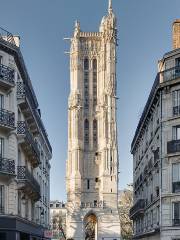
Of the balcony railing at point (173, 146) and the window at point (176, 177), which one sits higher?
the balcony railing at point (173, 146)

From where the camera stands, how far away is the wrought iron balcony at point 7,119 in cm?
3188

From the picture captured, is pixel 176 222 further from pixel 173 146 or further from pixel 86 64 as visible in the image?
pixel 86 64

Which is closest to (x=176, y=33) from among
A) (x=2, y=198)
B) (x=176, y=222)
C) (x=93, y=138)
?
(x=176, y=222)

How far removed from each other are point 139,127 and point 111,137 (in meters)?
70.8

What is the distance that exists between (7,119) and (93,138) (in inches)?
4162

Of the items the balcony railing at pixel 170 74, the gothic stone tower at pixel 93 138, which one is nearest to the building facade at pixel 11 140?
the balcony railing at pixel 170 74

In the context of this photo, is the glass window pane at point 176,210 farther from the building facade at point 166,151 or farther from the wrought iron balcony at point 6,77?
the wrought iron balcony at point 6,77

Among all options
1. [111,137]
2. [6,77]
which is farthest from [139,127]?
[111,137]

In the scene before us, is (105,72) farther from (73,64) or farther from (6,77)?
(6,77)

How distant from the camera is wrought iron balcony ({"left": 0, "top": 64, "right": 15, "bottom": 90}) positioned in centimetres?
3218

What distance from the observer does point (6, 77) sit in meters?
32.7

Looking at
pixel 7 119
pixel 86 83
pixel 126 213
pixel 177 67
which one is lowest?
pixel 126 213

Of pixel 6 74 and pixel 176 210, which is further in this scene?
pixel 176 210

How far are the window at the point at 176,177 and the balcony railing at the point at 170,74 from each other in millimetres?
6089
